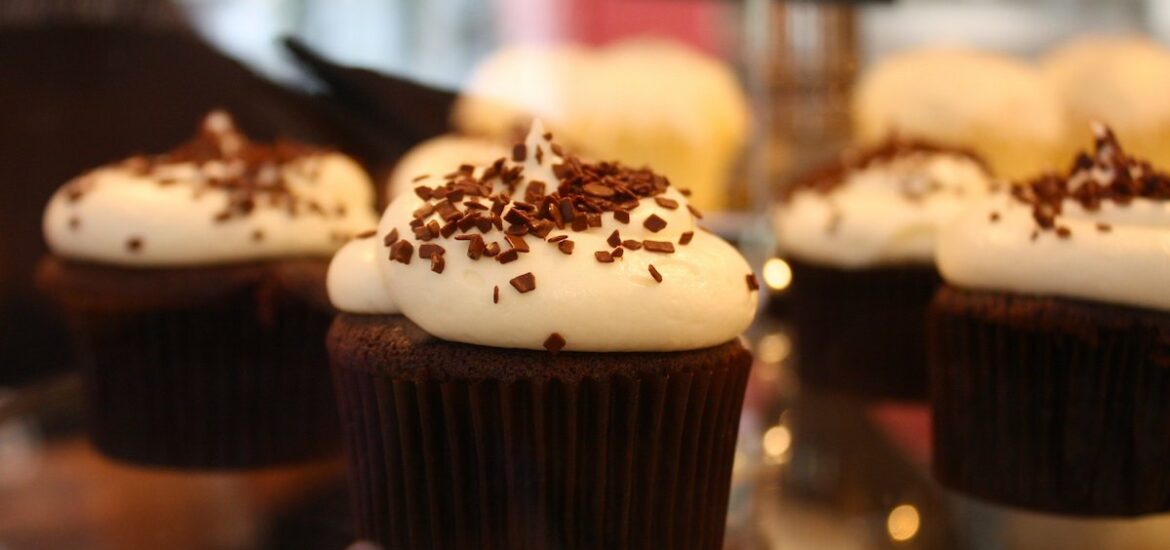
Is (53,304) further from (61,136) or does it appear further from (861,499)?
(861,499)

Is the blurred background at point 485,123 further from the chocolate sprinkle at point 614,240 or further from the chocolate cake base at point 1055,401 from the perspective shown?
the chocolate sprinkle at point 614,240

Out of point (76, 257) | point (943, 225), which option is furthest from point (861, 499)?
point (76, 257)

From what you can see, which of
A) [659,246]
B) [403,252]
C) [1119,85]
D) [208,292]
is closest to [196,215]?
[208,292]

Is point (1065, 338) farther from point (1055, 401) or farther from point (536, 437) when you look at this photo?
point (536, 437)

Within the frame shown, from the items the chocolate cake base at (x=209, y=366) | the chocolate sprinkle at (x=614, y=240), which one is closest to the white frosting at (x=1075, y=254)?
the chocolate sprinkle at (x=614, y=240)

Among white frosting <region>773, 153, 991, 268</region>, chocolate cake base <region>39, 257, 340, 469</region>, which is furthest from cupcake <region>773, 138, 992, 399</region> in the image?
chocolate cake base <region>39, 257, 340, 469</region>
